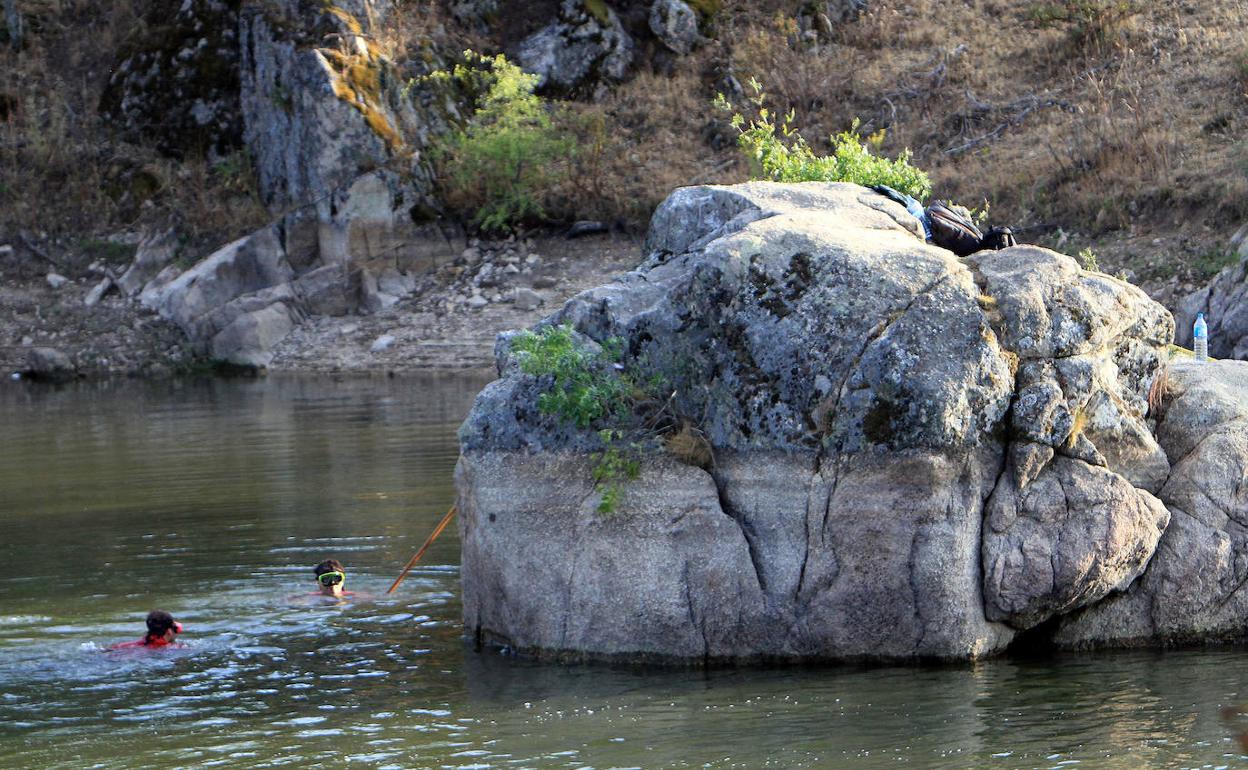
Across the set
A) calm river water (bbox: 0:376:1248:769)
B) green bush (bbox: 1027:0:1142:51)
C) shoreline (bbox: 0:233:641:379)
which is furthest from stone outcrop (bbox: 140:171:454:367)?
calm river water (bbox: 0:376:1248:769)

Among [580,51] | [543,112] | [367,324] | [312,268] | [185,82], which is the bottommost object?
[367,324]

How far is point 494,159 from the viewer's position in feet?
114

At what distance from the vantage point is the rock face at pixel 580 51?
38.6 metres

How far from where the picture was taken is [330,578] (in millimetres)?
13734

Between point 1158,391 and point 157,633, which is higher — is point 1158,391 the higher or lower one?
the higher one

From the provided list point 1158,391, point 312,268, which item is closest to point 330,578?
point 1158,391

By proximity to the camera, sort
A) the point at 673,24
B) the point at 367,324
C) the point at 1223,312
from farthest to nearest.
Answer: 1. the point at 673,24
2. the point at 367,324
3. the point at 1223,312

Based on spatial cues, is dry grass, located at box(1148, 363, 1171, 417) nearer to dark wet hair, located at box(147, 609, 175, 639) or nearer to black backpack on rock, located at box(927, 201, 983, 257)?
black backpack on rock, located at box(927, 201, 983, 257)

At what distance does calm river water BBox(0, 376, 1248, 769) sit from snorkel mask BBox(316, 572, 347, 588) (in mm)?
196

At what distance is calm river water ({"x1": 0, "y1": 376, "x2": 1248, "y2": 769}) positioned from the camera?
30.7 feet

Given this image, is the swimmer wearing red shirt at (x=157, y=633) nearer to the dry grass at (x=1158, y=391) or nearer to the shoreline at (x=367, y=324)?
the dry grass at (x=1158, y=391)

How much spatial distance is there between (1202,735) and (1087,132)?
24.0m

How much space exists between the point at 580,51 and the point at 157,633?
28.4m

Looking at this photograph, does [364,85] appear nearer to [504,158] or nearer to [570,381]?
[504,158]
